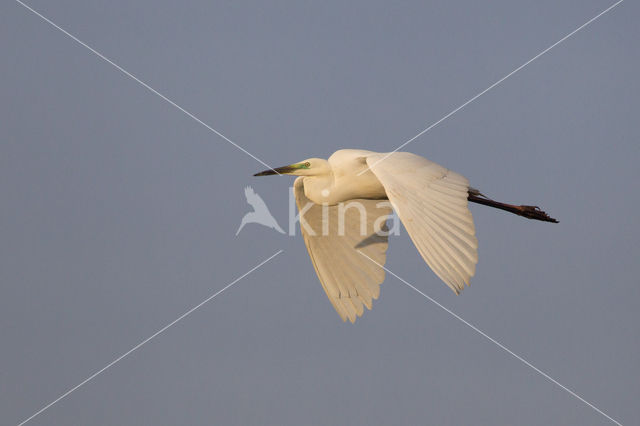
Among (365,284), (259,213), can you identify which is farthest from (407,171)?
(259,213)

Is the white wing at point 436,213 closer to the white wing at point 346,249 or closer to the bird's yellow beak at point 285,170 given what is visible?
the bird's yellow beak at point 285,170

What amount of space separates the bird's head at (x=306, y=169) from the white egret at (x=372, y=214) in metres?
0.01

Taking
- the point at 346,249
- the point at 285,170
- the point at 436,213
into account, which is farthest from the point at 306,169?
the point at 436,213

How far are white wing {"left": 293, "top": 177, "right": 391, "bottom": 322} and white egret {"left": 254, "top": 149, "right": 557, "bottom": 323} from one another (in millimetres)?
13

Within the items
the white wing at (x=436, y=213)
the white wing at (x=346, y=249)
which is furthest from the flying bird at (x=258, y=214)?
the white wing at (x=436, y=213)

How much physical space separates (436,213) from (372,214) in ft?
14.2

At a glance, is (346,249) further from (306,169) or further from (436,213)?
(436,213)

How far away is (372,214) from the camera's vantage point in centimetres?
1294

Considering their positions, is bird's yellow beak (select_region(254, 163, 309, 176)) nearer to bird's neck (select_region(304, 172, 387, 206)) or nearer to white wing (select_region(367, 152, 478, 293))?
bird's neck (select_region(304, 172, 387, 206))

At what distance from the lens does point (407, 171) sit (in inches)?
383

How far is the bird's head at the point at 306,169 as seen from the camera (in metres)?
11.8

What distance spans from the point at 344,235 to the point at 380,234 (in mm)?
498

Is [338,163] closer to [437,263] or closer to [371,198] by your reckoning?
[371,198]

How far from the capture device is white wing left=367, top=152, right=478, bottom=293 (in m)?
7.97
